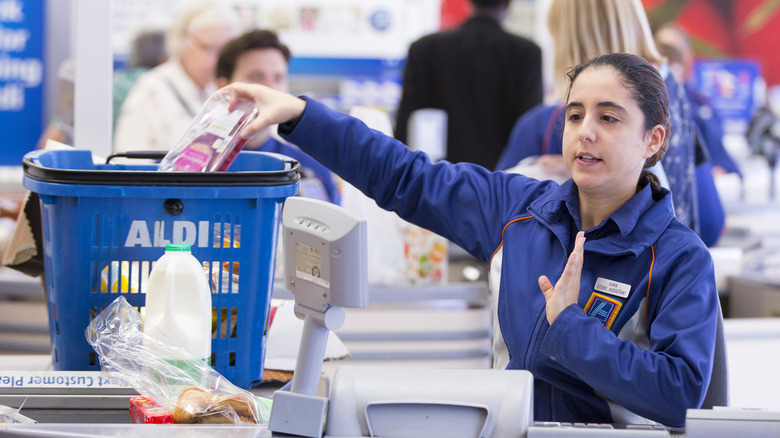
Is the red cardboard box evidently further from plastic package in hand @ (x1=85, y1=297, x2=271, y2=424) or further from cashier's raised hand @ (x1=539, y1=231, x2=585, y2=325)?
cashier's raised hand @ (x1=539, y1=231, x2=585, y2=325)

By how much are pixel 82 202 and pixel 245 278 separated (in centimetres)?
34

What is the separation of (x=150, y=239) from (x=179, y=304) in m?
0.18

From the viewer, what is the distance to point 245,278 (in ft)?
5.75

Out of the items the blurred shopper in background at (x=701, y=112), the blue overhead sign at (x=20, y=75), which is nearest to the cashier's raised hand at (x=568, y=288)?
the blurred shopper in background at (x=701, y=112)

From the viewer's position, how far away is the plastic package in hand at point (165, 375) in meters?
1.43

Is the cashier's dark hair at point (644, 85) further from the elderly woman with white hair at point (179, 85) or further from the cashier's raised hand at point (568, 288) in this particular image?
the elderly woman with white hair at point (179, 85)

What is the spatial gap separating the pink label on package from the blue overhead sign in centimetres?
607

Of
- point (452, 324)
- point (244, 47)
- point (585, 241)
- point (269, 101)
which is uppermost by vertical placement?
point (244, 47)

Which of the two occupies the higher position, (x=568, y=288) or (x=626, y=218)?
(x=626, y=218)

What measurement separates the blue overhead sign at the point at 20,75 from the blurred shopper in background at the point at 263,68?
4.12 m

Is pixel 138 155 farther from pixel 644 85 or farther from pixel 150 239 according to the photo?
pixel 644 85

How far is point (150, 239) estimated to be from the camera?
1.73 metres

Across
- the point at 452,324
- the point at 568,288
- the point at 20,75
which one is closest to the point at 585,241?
the point at 568,288

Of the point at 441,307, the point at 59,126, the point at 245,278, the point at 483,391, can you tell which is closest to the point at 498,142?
the point at 441,307
